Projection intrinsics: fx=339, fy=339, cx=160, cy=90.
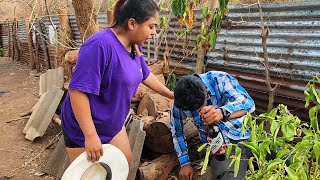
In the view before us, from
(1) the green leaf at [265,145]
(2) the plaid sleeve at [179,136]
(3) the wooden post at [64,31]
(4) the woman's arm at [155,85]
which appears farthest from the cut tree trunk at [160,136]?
(3) the wooden post at [64,31]

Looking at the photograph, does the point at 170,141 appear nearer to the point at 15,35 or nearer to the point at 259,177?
the point at 259,177

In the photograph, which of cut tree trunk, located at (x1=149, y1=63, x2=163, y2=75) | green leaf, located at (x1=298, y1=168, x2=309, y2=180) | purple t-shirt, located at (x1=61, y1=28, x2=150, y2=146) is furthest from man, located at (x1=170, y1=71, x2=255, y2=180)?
cut tree trunk, located at (x1=149, y1=63, x2=163, y2=75)

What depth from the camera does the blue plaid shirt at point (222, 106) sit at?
8.36 ft

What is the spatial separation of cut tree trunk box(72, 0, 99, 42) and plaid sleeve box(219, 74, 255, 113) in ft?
10.1

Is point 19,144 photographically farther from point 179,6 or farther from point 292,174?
point 292,174

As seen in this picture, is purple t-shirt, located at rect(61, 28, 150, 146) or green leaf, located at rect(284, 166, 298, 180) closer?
green leaf, located at rect(284, 166, 298, 180)

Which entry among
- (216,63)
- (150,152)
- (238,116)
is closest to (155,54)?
(216,63)

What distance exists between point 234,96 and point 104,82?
1069 millimetres

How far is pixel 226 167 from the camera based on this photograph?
2572mm

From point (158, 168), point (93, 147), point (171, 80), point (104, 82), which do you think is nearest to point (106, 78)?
point (104, 82)

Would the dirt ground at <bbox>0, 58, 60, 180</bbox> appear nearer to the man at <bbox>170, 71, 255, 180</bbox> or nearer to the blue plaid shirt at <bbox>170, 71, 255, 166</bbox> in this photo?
the blue plaid shirt at <bbox>170, 71, 255, 166</bbox>

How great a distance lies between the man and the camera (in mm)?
2346

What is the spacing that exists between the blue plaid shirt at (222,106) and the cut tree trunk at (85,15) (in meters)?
2.91

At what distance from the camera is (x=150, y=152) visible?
11.9 feet
